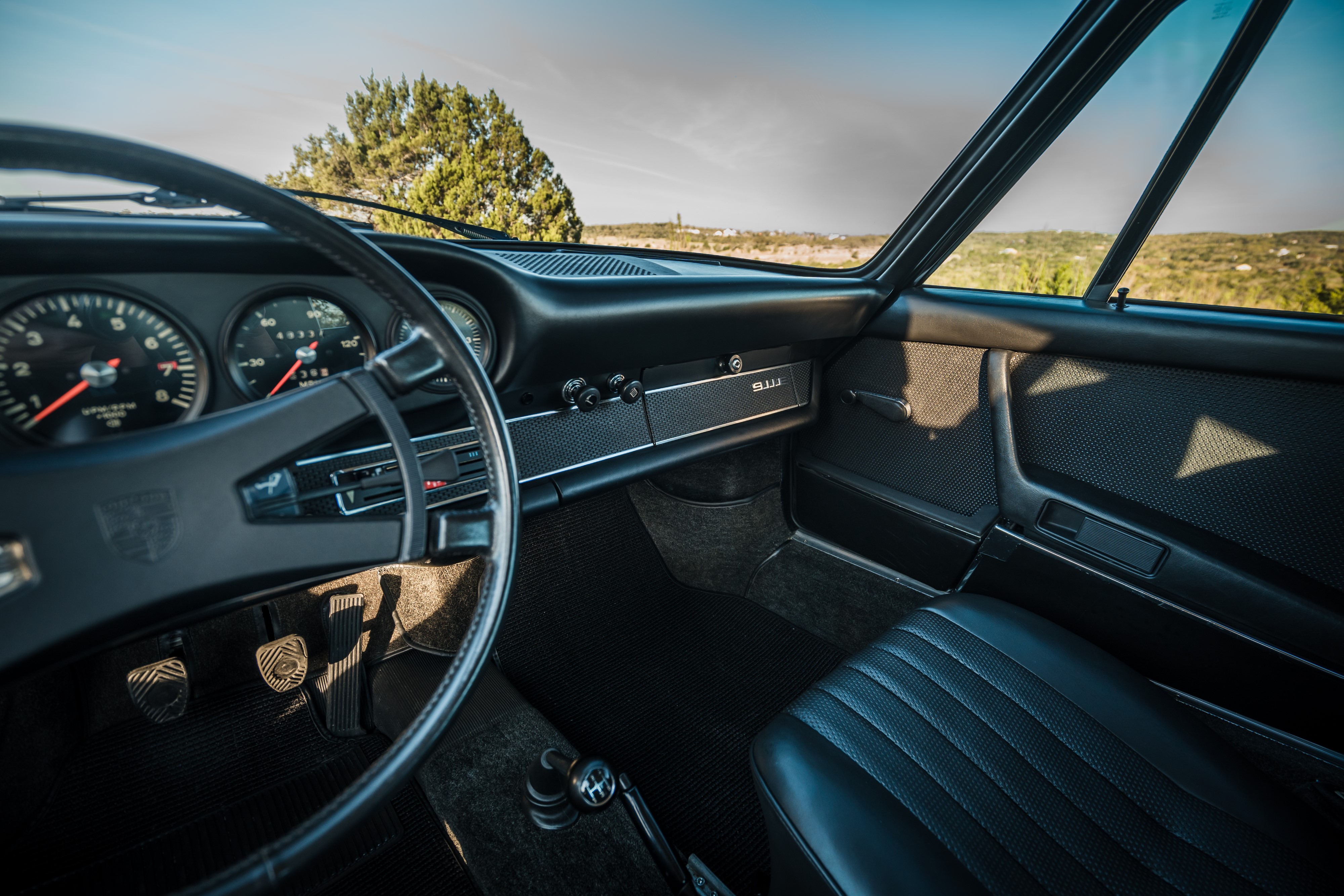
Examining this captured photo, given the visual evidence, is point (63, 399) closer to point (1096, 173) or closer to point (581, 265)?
point (581, 265)

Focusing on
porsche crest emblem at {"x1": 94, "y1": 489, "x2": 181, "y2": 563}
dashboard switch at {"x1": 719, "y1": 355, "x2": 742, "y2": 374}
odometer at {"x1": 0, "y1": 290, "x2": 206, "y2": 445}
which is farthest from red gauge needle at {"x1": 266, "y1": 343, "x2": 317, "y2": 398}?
dashboard switch at {"x1": 719, "y1": 355, "x2": 742, "y2": 374}

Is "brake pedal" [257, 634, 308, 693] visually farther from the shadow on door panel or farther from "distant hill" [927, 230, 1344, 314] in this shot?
"distant hill" [927, 230, 1344, 314]

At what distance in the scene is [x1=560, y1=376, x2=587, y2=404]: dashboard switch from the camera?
5.26 ft

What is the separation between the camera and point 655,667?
2.07 meters

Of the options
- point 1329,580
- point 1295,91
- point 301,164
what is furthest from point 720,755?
point 301,164

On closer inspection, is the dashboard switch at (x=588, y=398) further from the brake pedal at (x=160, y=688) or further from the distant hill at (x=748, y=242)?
the brake pedal at (x=160, y=688)

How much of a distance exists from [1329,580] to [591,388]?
5.49 ft

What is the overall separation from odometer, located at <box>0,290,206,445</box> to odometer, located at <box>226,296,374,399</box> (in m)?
0.08

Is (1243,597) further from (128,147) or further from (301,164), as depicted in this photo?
(301,164)

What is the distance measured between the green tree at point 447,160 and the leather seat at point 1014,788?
1617 millimetres

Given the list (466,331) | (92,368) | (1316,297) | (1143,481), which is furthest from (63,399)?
(1316,297)

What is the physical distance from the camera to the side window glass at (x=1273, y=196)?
126 centimetres

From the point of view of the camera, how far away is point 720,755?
1.76 m

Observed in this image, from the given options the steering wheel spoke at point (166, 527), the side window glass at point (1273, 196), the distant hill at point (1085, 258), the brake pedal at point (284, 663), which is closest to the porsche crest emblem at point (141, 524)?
the steering wheel spoke at point (166, 527)
